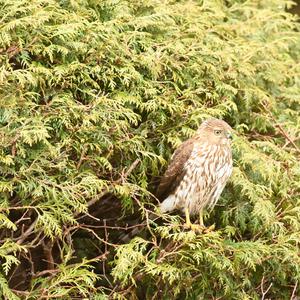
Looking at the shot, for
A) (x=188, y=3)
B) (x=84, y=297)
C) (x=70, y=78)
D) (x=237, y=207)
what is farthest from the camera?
(x=188, y=3)

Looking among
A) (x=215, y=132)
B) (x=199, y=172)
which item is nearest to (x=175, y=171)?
(x=199, y=172)

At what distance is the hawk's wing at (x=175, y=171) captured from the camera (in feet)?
16.1

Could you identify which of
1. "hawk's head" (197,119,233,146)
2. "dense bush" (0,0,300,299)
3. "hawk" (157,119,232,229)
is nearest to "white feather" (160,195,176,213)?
"hawk" (157,119,232,229)

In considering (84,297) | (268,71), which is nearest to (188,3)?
(268,71)

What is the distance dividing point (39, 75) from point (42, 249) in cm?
117

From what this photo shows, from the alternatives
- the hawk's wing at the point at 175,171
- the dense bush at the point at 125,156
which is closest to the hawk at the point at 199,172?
the hawk's wing at the point at 175,171

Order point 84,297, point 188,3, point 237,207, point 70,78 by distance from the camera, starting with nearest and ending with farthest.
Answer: point 84,297, point 70,78, point 237,207, point 188,3

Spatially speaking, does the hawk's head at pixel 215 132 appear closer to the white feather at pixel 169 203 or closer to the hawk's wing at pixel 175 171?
the hawk's wing at pixel 175 171

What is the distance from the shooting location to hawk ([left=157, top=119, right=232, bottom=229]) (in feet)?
16.3

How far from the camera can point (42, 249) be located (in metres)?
4.74

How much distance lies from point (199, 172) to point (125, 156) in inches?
26.5

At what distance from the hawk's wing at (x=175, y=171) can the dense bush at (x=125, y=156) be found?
94 millimetres

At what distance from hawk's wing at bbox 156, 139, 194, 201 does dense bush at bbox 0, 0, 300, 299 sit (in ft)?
0.31

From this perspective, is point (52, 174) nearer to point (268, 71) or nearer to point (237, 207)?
point (237, 207)
